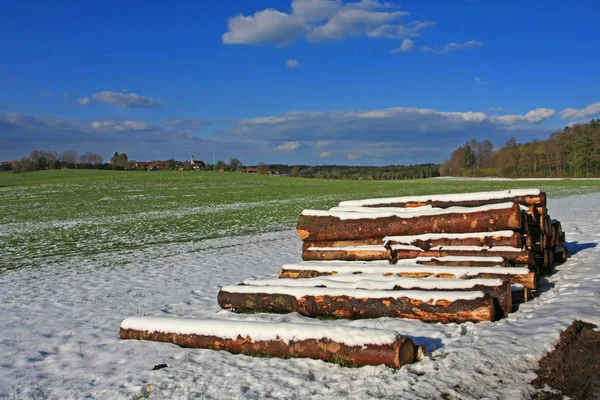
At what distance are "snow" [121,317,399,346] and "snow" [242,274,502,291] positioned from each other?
1.55 m

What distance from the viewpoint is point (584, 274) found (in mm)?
8125

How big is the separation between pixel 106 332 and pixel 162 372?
2.46 metres

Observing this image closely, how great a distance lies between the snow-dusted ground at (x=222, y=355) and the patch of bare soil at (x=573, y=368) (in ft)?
0.40

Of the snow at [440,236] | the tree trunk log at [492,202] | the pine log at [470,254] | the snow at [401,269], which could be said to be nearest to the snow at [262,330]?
the snow at [401,269]

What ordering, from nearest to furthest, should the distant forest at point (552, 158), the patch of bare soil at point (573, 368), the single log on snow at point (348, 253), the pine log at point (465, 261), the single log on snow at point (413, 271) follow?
the patch of bare soil at point (573, 368) → the single log on snow at point (413, 271) → the pine log at point (465, 261) → the single log on snow at point (348, 253) → the distant forest at point (552, 158)

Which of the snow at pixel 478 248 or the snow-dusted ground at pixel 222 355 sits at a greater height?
the snow at pixel 478 248

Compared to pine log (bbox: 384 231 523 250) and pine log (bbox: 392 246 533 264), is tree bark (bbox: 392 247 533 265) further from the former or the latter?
pine log (bbox: 384 231 523 250)

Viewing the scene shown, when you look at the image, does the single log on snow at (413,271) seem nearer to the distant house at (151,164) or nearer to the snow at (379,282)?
the snow at (379,282)

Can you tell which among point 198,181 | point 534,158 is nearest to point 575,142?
point 534,158

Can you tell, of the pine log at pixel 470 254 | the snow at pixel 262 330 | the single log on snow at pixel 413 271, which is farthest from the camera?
the pine log at pixel 470 254

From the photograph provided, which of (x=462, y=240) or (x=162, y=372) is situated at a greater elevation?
(x=462, y=240)

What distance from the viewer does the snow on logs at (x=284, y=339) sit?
189 inches

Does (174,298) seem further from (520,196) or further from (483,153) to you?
(483,153)

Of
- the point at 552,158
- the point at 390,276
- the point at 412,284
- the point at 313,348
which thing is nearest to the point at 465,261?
the point at 390,276
